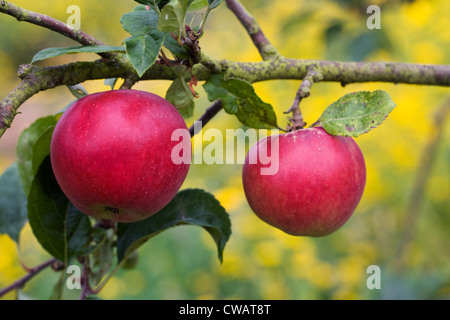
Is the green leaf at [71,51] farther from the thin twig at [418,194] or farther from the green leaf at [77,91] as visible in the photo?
the thin twig at [418,194]

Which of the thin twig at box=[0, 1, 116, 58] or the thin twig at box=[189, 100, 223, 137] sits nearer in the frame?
the thin twig at box=[0, 1, 116, 58]

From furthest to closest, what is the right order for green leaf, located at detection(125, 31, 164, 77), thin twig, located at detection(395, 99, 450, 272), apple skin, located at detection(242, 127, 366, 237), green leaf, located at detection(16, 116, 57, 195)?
1. thin twig, located at detection(395, 99, 450, 272)
2. green leaf, located at detection(16, 116, 57, 195)
3. apple skin, located at detection(242, 127, 366, 237)
4. green leaf, located at detection(125, 31, 164, 77)

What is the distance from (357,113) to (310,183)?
87 mm

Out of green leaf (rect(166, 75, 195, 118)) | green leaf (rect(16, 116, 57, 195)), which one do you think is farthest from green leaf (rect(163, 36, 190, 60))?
green leaf (rect(16, 116, 57, 195))

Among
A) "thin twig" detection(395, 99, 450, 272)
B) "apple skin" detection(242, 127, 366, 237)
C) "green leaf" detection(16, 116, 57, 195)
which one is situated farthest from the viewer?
"thin twig" detection(395, 99, 450, 272)

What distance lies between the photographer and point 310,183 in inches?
19.5

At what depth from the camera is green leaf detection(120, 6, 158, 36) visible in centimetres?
41

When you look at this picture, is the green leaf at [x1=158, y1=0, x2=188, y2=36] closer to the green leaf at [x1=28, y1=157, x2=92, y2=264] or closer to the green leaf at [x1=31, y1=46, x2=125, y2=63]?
the green leaf at [x1=31, y1=46, x2=125, y2=63]

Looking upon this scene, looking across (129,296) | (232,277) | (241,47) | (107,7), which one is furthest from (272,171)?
(107,7)

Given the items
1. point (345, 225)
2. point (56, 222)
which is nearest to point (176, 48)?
point (56, 222)

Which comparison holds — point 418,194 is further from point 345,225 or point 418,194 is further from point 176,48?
point 176,48

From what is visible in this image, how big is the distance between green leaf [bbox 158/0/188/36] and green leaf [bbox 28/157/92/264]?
247mm

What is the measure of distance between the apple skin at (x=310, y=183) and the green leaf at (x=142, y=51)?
7.2 inches

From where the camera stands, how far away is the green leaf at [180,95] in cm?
48
